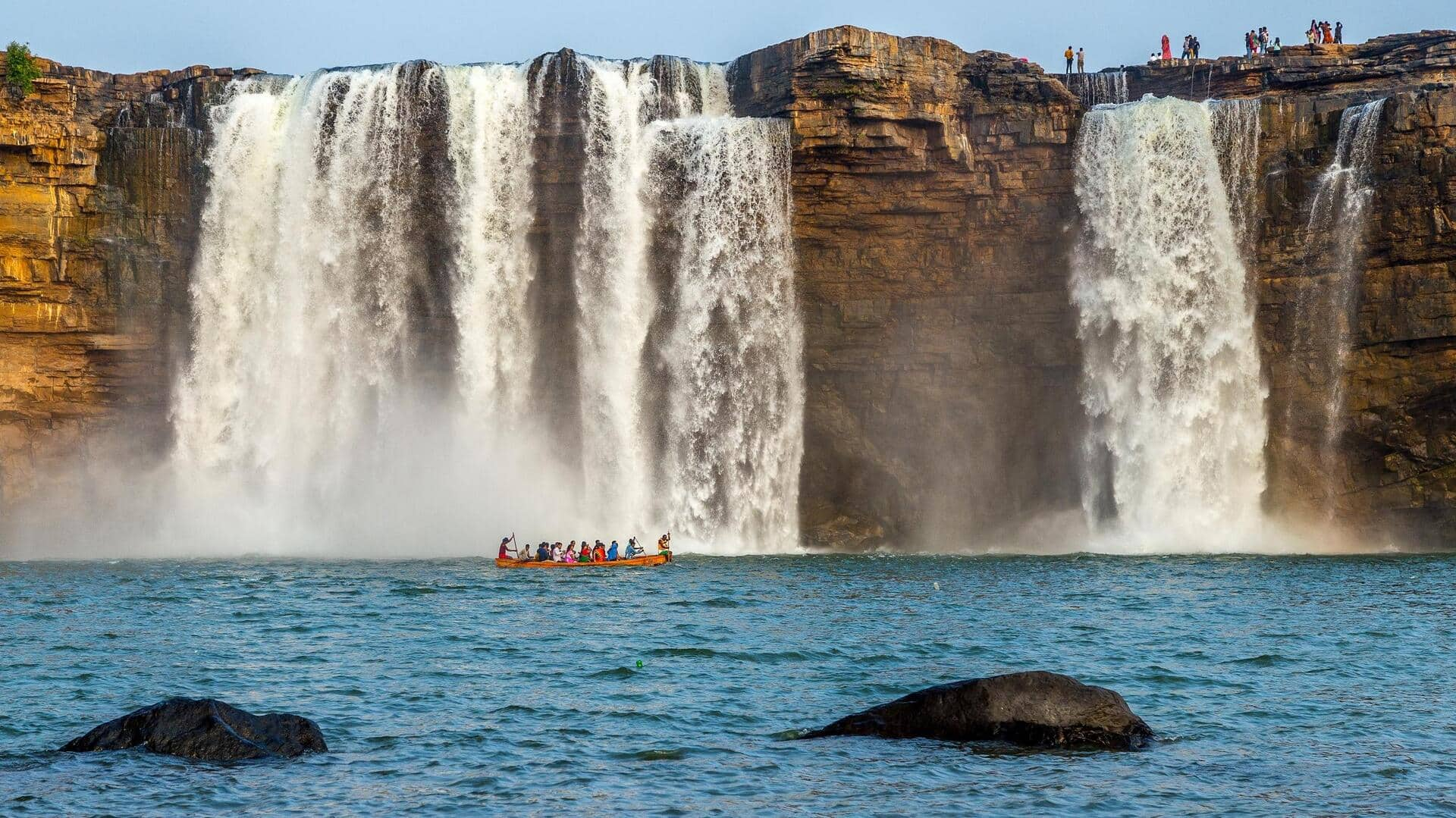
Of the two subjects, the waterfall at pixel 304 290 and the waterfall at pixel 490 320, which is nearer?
the waterfall at pixel 490 320

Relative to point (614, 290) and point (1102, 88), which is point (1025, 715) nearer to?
point (614, 290)

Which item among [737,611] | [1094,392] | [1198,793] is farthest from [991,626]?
[1094,392]

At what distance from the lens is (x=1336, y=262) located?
4372 centimetres

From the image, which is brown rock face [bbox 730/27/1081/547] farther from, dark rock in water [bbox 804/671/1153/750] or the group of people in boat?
dark rock in water [bbox 804/671/1153/750]

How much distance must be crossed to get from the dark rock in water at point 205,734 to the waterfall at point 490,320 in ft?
96.2

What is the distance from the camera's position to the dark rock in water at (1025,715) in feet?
52.9

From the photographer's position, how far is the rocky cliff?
144 feet

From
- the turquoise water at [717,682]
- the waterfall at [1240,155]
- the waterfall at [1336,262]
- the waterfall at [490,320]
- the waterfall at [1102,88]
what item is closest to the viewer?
the turquoise water at [717,682]

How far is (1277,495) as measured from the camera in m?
45.2

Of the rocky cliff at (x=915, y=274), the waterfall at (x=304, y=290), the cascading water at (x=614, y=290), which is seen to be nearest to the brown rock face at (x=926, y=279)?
the rocky cliff at (x=915, y=274)

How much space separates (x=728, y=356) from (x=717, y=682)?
88.0ft

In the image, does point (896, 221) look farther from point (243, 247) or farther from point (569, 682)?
point (569, 682)

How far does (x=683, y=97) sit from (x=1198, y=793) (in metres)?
36.4

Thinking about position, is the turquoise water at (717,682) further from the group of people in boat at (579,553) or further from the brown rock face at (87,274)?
the brown rock face at (87,274)
